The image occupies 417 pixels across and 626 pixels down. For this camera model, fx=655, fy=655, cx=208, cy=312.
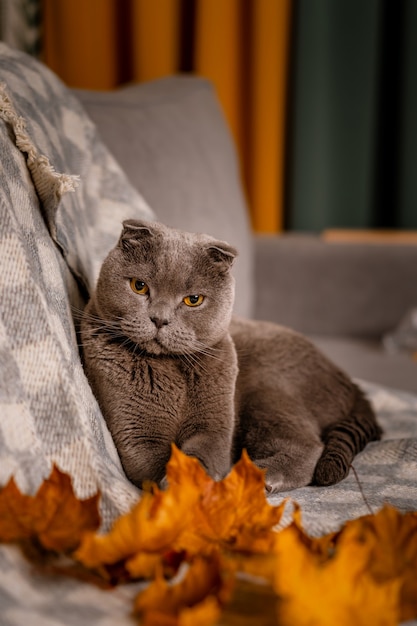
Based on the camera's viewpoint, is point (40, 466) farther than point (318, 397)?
No

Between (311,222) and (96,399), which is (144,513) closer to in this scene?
(96,399)

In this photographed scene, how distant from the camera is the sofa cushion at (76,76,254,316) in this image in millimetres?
1556

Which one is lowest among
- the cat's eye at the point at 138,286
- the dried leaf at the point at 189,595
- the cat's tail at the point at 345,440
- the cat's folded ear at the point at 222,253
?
the cat's tail at the point at 345,440

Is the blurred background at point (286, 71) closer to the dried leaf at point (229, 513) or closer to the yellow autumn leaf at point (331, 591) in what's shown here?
the dried leaf at point (229, 513)

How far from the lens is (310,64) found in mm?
2426

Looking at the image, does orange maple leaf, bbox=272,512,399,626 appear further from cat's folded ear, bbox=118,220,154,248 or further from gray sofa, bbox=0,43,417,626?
cat's folded ear, bbox=118,220,154,248

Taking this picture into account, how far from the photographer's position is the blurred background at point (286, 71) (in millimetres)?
2381

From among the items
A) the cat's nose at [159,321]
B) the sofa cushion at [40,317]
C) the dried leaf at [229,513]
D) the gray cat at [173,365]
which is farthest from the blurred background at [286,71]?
the dried leaf at [229,513]

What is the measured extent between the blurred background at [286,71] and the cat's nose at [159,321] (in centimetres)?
174

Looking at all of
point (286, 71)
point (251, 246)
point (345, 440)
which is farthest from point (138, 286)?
point (286, 71)

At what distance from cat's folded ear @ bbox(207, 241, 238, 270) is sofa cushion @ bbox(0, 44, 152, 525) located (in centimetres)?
21

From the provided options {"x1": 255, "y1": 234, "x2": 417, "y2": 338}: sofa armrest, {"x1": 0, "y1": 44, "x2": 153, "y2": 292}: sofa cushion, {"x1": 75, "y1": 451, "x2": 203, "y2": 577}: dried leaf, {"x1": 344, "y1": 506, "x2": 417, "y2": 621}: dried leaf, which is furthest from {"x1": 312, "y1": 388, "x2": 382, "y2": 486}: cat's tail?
{"x1": 255, "y1": 234, "x2": 417, "y2": 338}: sofa armrest

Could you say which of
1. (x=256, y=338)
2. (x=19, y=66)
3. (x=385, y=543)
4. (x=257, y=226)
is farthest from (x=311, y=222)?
(x=385, y=543)

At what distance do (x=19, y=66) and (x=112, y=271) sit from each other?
41 centimetres
